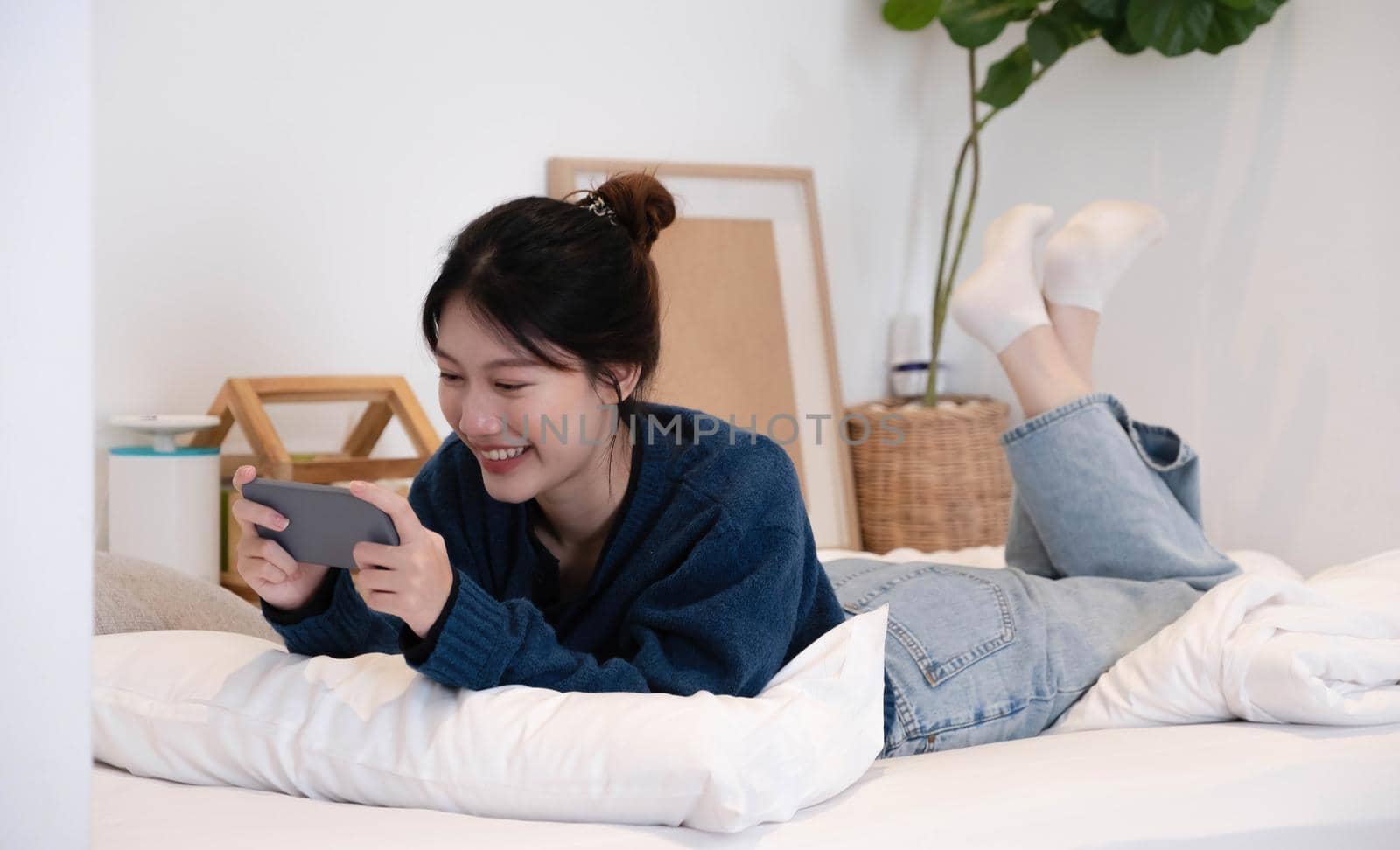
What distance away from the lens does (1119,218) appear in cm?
194

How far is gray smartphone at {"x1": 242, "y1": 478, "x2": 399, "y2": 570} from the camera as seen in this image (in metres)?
0.86

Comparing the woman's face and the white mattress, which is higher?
the woman's face

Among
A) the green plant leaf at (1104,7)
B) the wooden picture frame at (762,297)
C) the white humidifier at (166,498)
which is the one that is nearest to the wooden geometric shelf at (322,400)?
the white humidifier at (166,498)

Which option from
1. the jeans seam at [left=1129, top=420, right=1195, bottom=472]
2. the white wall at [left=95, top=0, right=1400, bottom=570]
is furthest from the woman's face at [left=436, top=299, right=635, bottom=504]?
the white wall at [left=95, top=0, right=1400, bottom=570]

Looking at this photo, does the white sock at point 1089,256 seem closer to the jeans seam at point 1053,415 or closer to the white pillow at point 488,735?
the jeans seam at point 1053,415

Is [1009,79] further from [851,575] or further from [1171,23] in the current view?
[851,575]

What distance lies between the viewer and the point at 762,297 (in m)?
2.86

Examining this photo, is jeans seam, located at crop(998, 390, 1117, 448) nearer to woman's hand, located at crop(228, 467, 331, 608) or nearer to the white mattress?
the white mattress

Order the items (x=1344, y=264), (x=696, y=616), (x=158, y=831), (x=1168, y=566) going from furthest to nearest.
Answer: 1. (x=1344, y=264)
2. (x=1168, y=566)
3. (x=696, y=616)
4. (x=158, y=831)

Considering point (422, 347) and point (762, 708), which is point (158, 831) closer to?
point (762, 708)

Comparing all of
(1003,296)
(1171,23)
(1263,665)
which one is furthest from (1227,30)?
(1263,665)

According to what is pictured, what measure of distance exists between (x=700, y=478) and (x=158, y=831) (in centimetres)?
50

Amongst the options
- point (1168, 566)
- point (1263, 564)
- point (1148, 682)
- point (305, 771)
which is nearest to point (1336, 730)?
point (1148, 682)

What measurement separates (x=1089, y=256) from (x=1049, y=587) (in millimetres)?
628
